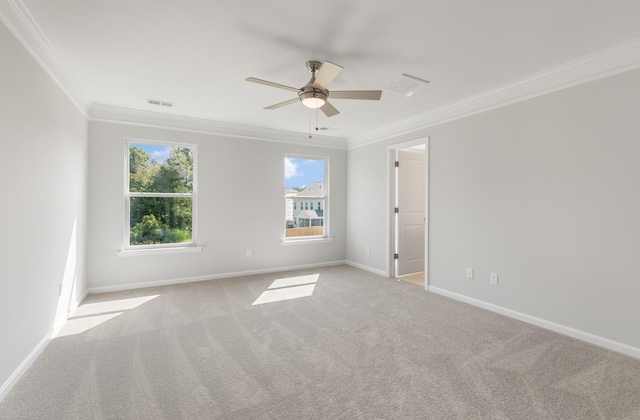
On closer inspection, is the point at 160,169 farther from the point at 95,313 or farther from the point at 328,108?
the point at 328,108

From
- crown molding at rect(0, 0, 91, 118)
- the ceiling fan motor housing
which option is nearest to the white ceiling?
crown molding at rect(0, 0, 91, 118)

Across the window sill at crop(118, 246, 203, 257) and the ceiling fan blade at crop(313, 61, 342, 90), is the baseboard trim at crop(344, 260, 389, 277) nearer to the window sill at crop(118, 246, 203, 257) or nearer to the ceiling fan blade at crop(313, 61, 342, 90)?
the window sill at crop(118, 246, 203, 257)

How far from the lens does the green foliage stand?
4281mm

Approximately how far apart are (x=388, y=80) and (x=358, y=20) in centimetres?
108

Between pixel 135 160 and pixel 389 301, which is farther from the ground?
pixel 135 160

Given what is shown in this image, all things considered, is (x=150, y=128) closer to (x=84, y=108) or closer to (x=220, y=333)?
(x=84, y=108)

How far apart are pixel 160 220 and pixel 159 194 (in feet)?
1.28

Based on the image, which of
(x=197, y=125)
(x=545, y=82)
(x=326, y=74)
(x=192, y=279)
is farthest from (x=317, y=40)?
(x=192, y=279)

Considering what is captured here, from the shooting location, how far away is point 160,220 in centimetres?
443

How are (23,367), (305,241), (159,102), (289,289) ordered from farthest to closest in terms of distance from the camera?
(305,241) < (289,289) < (159,102) < (23,367)

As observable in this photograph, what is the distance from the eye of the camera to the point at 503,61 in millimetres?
2660

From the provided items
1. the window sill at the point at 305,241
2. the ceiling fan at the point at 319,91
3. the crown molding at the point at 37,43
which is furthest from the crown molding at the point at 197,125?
the ceiling fan at the point at 319,91

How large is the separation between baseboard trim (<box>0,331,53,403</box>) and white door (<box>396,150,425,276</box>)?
14.4ft

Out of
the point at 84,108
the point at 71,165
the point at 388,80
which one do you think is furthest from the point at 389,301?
the point at 84,108
